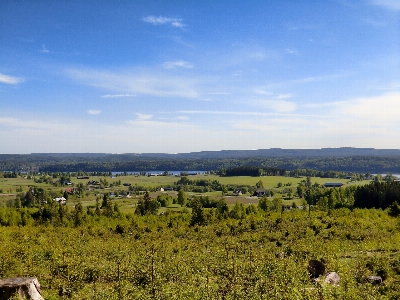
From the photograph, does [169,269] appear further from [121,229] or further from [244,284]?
[121,229]

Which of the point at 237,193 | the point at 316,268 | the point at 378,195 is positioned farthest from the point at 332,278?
the point at 237,193

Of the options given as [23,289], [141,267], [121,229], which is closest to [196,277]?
[141,267]

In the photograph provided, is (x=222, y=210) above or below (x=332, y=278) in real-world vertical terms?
below

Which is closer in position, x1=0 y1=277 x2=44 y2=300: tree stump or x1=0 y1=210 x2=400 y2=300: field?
x1=0 y1=277 x2=44 y2=300: tree stump

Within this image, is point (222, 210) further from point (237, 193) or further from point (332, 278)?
point (237, 193)

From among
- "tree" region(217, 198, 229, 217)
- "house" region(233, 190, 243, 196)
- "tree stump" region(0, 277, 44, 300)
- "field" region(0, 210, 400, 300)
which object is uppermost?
"tree stump" region(0, 277, 44, 300)

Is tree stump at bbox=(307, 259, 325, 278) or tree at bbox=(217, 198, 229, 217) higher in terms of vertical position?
tree stump at bbox=(307, 259, 325, 278)

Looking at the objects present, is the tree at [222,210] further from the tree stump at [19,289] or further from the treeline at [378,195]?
the tree stump at [19,289]

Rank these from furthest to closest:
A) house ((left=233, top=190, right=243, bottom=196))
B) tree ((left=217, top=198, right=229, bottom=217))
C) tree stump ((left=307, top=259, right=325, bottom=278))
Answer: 1. house ((left=233, top=190, right=243, bottom=196))
2. tree ((left=217, top=198, right=229, bottom=217))
3. tree stump ((left=307, top=259, right=325, bottom=278))

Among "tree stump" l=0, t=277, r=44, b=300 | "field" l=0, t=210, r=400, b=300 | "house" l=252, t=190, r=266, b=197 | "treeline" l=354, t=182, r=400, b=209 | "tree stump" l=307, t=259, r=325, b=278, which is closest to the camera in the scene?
"tree stump" l=0, t=277, r=44, b=300

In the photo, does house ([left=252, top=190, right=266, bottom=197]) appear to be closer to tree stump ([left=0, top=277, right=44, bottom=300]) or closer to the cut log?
the cut log

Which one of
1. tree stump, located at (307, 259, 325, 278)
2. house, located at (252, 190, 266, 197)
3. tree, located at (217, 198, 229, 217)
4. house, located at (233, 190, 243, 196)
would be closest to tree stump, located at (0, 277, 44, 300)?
tree stump, located at (307, 259, 325, 278)
